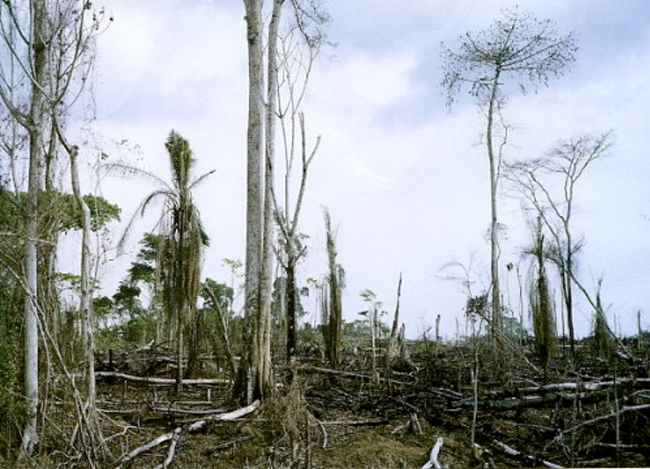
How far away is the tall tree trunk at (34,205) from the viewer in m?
4.72

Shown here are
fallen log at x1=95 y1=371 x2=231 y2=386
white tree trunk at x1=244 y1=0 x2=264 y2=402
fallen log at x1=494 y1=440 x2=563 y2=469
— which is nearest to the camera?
fallen log at x1=494 y1=440 x2=563 y2=469

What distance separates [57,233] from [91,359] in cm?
128

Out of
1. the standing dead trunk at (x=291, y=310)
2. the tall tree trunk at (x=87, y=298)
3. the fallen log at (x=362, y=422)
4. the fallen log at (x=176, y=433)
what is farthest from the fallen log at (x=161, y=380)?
the tall tree trunk at (x=87, y=298)

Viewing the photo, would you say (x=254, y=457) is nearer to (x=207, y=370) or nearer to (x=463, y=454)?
(x=463, y=454)

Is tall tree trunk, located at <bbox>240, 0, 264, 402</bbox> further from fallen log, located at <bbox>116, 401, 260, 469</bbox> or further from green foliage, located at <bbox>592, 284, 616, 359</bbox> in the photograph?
green foliage, located at <bbox>592, 284, 616, 359</bbox>

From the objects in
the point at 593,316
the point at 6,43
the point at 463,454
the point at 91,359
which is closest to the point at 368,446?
the point at 463,454

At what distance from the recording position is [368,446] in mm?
4855

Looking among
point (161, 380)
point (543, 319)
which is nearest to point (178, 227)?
point (161, 380)

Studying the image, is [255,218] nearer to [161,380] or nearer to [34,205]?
[34,205]

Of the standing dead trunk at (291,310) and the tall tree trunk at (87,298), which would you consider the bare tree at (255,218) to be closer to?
the standing dead trunk at (291,310)

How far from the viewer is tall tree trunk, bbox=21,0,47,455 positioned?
A: 472 centimetres

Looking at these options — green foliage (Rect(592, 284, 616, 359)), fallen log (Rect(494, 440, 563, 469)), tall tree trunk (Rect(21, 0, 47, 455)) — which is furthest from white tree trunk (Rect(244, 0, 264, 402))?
green foliage (Rect(592, 284, 616, 359))

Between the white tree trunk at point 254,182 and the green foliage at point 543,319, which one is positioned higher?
the white tree trunk at point 254,182

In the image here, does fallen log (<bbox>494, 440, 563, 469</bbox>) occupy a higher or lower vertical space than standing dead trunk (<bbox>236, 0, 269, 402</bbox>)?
lower
